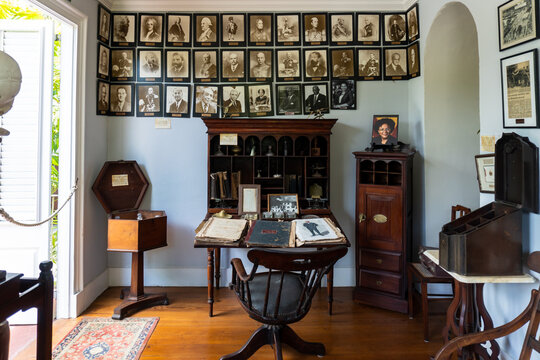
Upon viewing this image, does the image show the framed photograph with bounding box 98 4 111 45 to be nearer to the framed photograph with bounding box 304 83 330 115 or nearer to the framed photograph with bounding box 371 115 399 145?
the framed photograph with bounding box 304 83 330 115

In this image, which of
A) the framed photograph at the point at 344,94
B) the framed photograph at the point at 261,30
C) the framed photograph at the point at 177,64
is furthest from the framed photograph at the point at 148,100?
the framed photograph at the point at 344,94

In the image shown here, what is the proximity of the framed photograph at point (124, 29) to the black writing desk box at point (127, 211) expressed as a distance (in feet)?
4.68

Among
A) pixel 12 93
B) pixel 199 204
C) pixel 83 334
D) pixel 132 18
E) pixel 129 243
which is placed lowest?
pixel 83 334

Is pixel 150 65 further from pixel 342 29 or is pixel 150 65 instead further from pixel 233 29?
pixel 342 29

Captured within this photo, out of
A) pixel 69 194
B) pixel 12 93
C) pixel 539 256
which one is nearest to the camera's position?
pixel 12 93

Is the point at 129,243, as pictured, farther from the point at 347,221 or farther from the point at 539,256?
the point at 539,256

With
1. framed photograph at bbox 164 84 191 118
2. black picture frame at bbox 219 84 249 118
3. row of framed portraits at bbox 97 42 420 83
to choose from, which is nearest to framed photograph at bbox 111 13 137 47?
row of framed portraits at bbox 97 42 420 83

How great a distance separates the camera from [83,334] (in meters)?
2.67

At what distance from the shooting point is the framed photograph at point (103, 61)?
338 cm

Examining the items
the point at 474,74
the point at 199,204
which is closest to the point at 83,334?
the point at 199,204

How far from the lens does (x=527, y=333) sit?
63.4 inches

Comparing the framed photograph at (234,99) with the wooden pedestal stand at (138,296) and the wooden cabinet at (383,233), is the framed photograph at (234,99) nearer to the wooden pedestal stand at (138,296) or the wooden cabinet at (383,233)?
the wooden cabinet at (383,233)

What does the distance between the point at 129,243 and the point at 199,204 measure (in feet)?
3.05

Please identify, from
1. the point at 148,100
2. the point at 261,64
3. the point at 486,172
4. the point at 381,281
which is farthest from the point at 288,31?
the point at 381,281
